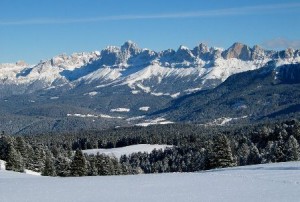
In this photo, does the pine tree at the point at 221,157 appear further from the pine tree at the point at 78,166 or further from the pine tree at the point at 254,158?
the pine tree at the point at 254,158

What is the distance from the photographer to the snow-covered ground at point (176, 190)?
36969 mm

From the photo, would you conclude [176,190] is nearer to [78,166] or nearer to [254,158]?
[78,166]

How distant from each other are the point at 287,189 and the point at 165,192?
9.62m

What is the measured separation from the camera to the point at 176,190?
41.9 meters

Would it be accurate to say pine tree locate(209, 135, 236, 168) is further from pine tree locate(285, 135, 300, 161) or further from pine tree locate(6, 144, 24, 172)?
pine tree locate(6, 144, 24, 172)

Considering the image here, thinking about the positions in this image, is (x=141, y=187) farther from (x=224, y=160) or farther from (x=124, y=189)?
(x=224, y=160)

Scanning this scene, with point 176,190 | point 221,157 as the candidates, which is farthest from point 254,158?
point 176,190

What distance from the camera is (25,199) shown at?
38.3 meters

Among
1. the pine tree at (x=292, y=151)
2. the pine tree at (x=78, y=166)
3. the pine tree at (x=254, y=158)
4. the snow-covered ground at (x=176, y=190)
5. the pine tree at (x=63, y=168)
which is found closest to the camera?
the snow-covered ground at (x=176, y=190)

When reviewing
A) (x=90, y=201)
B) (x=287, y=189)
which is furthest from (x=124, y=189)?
(x=287, y=189)

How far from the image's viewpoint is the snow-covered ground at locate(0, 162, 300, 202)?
36969 millimetres

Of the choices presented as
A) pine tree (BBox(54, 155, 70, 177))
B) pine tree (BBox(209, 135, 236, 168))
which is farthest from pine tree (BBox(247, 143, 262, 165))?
pine tree (BBox(54, 155, 70, 177))

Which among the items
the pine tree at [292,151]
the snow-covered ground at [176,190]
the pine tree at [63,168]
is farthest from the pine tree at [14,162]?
the pine tree at [292,151]

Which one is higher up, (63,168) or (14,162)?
(14,162)
